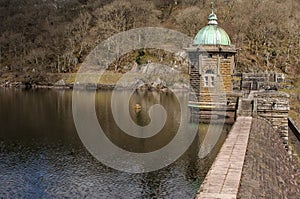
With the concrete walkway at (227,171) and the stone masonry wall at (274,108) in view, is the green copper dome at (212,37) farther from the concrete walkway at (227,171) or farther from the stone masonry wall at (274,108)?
the concrete walkway at (227,171)

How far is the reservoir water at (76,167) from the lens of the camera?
22078mm

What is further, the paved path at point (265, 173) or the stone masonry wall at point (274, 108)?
the stone masonry wall at point (274, 108)

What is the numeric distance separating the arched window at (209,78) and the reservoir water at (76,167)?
3.15 m

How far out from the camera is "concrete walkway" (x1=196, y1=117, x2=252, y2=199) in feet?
26.3

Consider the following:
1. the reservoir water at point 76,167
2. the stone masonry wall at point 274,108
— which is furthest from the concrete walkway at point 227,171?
the reservoir water at point 76,167

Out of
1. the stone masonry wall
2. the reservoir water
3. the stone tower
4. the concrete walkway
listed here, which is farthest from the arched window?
the concrete walkway

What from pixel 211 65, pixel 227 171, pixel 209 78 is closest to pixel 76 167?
pixel 209 78

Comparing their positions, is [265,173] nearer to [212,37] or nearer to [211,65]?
[211,65]

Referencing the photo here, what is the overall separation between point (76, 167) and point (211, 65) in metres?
11.0

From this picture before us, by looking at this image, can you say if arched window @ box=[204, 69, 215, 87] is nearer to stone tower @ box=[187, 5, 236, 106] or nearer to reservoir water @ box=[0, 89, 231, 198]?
stone tower @ box=[187, 5, 236, 106]

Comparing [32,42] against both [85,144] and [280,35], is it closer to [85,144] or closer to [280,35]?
[280,35]

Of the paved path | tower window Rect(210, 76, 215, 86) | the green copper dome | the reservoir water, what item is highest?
the green copper dome

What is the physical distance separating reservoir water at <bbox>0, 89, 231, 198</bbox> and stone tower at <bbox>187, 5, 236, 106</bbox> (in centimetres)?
254

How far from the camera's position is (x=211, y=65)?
2758 cm
